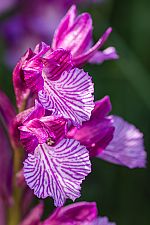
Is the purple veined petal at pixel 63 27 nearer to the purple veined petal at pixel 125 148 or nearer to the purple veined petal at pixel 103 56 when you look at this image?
the purple veined petal at pixel 103 56

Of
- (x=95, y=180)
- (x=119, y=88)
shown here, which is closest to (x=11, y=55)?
(x=119, y=88)

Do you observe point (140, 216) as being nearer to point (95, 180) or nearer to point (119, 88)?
point (95, 180)

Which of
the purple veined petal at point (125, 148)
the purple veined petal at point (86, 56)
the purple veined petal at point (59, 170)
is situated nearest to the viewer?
the purple veined petal at point (59, 170)

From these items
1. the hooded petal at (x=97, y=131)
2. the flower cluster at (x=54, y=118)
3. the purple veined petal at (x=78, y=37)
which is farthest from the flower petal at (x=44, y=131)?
the purple veined petal at (x=78, y=37)

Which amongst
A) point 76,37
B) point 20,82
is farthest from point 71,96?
point 76,37

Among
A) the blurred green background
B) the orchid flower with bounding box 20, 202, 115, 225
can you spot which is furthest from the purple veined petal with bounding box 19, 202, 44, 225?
the blurred green background

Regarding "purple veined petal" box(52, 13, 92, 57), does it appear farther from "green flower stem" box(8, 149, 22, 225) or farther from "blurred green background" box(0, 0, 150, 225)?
"blurred green background" box(0, 0, 150, 225)
